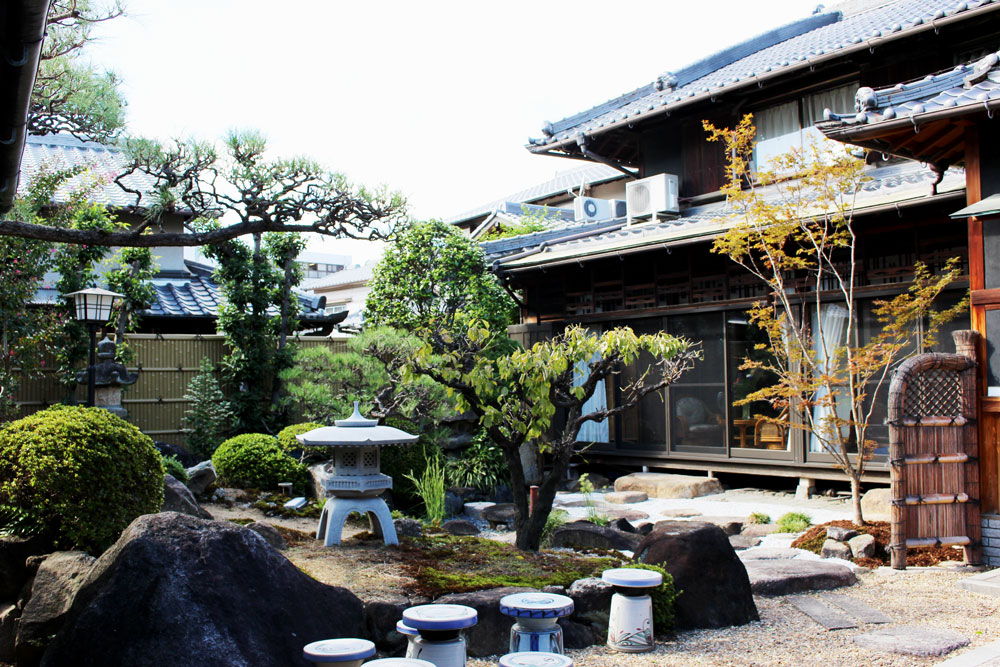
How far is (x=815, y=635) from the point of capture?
5.09 meters

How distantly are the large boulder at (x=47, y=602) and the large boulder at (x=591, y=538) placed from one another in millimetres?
4106

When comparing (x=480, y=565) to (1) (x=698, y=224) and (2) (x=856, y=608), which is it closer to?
(2) (x=856, y=608)

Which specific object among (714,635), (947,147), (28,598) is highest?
(947,147)

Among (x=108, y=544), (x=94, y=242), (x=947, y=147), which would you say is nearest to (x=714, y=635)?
(x=108, y=544)

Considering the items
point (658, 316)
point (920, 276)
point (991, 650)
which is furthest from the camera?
point (658, 316)

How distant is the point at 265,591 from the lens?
400 cm

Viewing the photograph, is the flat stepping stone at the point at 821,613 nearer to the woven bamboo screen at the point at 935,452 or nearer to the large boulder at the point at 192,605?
the woven bamboo screen at the point at 935,452

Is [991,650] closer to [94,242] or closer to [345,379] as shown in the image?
[94,242]

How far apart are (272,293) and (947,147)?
976cm

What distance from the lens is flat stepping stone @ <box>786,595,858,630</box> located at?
5.27m

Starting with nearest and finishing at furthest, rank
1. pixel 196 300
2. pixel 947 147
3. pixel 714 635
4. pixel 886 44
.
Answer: pixel 714 635 < pixel 947 147 < pixel 886 44 < pixel 196 300

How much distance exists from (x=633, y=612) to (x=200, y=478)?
6.07 m

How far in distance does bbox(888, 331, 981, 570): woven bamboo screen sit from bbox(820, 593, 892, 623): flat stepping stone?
1.23m

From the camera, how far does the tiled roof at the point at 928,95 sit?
6843 mm
